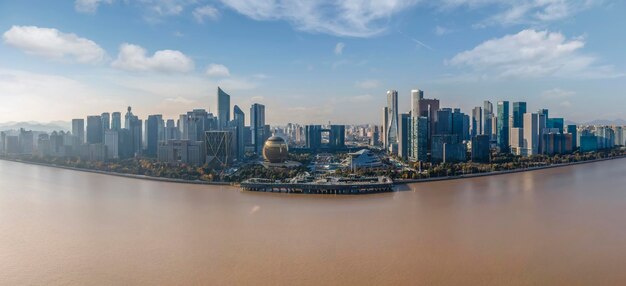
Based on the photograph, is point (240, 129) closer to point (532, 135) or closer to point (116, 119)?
point (116, 119)

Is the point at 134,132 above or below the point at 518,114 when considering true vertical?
below

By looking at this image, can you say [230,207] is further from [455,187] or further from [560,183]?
[560,183]

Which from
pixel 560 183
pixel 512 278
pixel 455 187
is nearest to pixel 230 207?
pixel 512 278

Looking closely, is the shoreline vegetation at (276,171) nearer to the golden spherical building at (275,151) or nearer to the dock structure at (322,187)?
the dock structure at (322,187)

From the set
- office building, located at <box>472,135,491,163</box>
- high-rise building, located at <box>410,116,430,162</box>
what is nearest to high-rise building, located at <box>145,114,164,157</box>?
high-rise building, located at <box>410,116,430,162</box>

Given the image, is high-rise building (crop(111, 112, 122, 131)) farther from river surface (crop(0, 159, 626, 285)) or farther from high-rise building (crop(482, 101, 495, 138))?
high-rise building (crop(482, 101, 495, 138))

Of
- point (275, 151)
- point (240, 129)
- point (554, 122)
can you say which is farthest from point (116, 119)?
point (554, 122)
